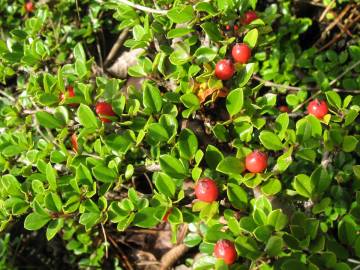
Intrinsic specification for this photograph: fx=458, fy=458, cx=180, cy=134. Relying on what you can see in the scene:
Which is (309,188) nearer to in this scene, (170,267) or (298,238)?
(298,238)

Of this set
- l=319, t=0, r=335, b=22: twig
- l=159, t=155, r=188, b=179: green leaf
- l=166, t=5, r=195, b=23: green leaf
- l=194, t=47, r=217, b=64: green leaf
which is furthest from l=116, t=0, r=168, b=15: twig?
l=319, t=0, r=335, b=22: twig

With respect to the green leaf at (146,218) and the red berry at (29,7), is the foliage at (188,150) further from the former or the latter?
the red berry at (29,7)

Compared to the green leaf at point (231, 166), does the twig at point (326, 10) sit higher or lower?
lower

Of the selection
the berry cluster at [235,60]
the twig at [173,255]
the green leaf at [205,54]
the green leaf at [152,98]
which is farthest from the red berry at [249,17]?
the twig at [173,255]

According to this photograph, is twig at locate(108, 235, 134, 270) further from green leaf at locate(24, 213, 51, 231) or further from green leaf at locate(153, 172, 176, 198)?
green leaf at locate(153, 172, 176, 198)

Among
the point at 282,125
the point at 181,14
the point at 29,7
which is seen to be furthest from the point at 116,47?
the point at 282,125

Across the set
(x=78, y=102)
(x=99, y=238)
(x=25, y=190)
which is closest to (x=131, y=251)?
(x=99, y=238)
